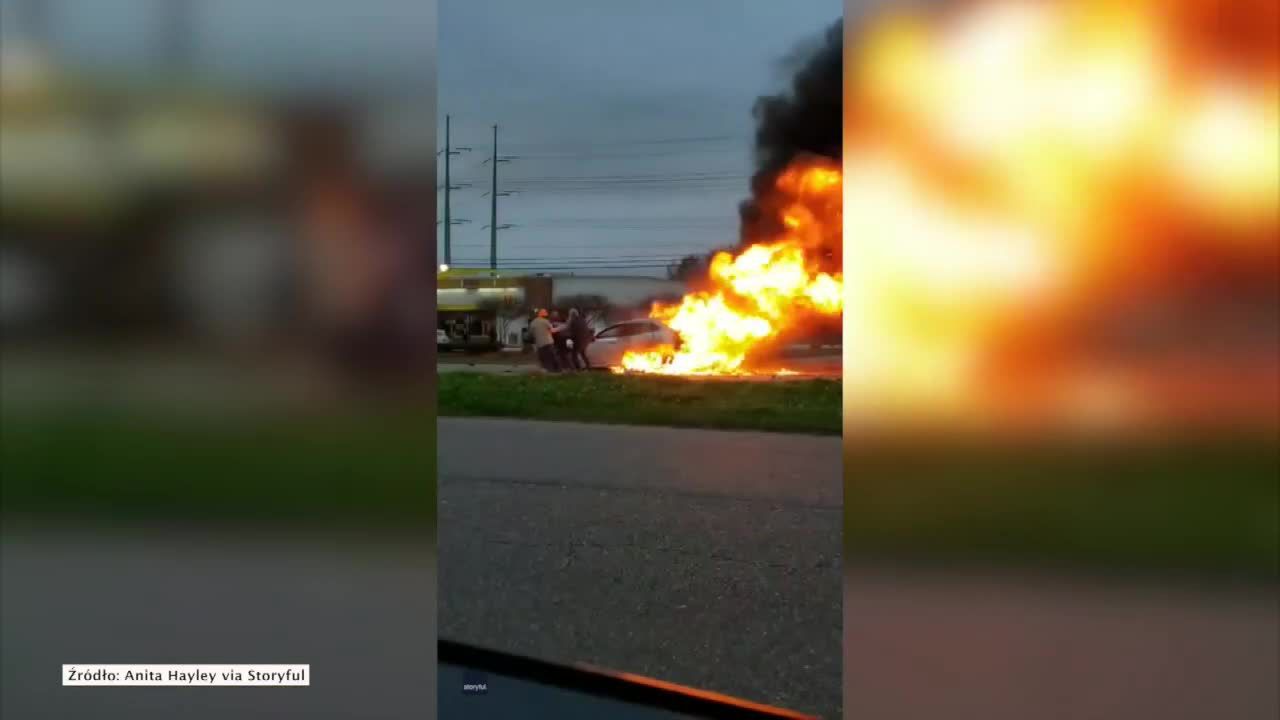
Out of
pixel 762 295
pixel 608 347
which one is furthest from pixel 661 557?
pixel 762 295

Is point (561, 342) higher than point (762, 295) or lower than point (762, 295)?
lower

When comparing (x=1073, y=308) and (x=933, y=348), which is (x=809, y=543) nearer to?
(x=933, y=348)

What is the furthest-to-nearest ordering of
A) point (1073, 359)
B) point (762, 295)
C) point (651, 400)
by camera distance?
point (651, 400), point (762, 295), point (1073, 359)

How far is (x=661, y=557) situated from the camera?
6.68 feet

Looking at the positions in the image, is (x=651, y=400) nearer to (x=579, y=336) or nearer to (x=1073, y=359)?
(x=579, y=336)

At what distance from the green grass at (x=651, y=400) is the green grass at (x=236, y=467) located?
0.57 ft

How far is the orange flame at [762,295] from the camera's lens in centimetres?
184

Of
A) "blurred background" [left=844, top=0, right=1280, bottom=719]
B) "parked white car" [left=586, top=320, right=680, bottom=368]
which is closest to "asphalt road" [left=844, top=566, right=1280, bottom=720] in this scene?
"blurred background" [left=844, top=0, right=1280, bottom=719]

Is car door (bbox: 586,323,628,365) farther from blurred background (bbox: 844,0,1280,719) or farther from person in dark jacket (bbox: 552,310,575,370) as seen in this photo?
blurred background (bbox: 844,0,1280,719)

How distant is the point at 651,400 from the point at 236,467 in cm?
90

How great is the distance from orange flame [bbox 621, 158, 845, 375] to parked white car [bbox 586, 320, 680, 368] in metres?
0.02

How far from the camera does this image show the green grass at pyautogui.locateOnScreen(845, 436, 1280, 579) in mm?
1525

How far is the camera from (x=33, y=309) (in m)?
1.80
